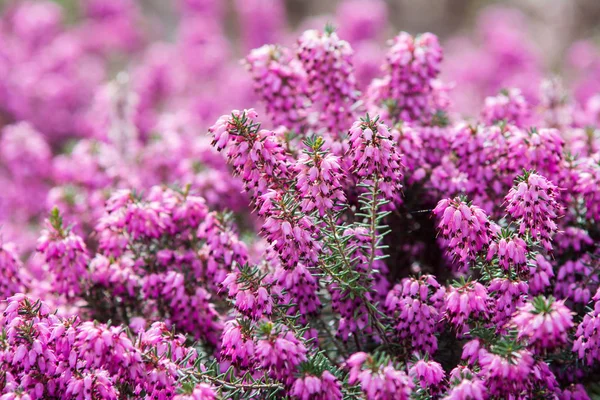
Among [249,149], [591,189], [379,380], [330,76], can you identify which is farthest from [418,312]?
[330,76]

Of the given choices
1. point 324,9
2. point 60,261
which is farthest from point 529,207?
point 324,9

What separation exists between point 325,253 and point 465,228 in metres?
0.71

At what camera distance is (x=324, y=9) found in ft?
45.7

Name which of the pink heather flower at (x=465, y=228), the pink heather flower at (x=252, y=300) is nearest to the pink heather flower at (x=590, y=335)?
the pink heather flower at (x=465, y=228)

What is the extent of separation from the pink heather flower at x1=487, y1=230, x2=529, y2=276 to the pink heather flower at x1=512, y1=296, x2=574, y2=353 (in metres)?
0.34

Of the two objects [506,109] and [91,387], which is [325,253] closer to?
[91,387]

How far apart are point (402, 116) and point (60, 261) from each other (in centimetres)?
232

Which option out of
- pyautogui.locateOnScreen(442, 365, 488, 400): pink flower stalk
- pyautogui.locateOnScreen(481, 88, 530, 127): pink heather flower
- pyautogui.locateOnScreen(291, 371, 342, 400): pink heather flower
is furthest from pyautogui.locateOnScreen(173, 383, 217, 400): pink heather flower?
pyautogui.locateOnScreen(481, 88, 530, 127): pink heather flower

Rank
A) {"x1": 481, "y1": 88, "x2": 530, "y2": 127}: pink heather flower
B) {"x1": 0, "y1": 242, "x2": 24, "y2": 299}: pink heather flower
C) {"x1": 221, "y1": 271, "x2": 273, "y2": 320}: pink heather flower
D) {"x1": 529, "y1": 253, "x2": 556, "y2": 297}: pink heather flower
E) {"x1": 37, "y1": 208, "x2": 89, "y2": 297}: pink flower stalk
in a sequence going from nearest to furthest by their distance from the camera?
{"x1": 221, "y1": 271, "x2": 273, "y2": 320}: pink heather flower → {"x1": 529, "y1": 253, "x2": 556, "y2": 297}: pink heather flower → {"x1": 37, "y1": 208, "x2": 89, "y2": 297}: pink flower stalk → {"x1": 0, "y1": 242, "x2": 24, "y2": 299}: pink heather flower → {"x1": 481, "y1": 88, "x2": 530, "y2": 127}: pink heather flower

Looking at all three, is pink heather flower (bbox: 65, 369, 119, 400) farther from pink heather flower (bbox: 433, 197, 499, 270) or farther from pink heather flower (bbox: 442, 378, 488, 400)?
pink heather flower (bbox: 433, 197, 499, 270)

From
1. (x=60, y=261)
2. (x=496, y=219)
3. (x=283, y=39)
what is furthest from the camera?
(x=283, y=39)

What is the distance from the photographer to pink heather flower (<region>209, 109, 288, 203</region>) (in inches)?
120

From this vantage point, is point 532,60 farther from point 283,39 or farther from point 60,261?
point 60,261

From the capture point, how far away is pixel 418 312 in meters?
3.26
